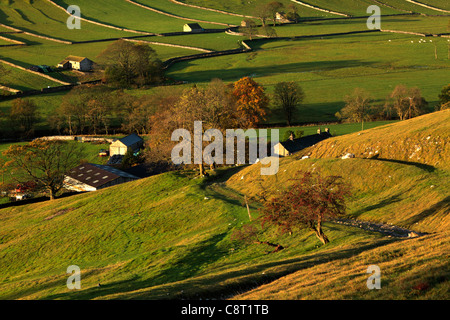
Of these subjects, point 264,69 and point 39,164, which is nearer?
point 39,164

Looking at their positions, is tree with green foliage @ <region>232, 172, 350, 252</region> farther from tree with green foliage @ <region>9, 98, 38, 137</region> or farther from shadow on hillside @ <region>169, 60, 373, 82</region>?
shadow on hillside @ <region>169, 60, 373, 82</region>

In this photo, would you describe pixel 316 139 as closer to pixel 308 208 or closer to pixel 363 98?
pixel 363 98

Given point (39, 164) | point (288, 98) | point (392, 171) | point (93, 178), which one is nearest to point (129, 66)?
point (288, 98)

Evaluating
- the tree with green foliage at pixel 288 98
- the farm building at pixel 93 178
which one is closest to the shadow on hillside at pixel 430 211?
the farm building at pixel 93 178

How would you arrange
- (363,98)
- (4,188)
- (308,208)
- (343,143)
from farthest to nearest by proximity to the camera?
(363,98)
(4,188)
(343,143)
(308,208)

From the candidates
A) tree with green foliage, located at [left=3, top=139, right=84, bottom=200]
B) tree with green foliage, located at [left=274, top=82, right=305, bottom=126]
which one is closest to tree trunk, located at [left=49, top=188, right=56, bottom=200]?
tree with green foliage, located at [left=3, top=139, right=84, bottom=200]

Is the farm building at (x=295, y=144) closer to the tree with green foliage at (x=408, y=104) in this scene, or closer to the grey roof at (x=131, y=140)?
the tree with green foliage at (x=408, y=104)

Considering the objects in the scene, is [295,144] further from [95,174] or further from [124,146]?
[124,146]

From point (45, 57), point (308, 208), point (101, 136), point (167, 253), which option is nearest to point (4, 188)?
point (101, 136)
